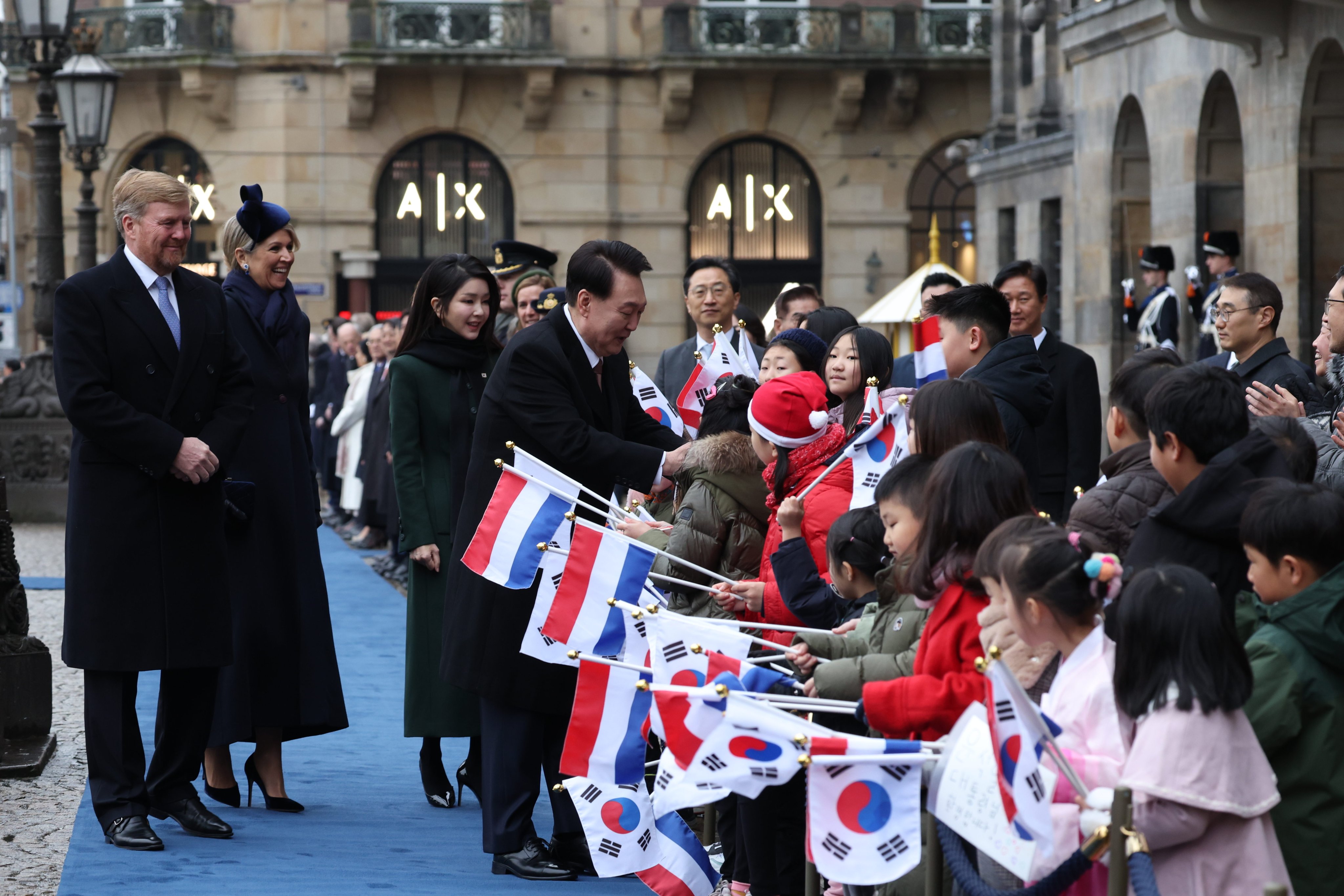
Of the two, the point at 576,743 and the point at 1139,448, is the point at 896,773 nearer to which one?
the point at 576,743

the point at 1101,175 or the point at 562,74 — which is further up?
the point at 562,74

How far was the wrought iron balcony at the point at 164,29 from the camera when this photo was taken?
32188 mm

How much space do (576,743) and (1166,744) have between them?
6.01 ft

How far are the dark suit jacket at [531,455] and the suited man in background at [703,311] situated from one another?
276 centimetres

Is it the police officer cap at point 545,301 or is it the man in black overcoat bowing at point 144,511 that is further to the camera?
the police officer cap at point 545,301

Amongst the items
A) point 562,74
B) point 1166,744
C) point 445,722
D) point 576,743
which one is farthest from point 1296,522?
point 562,74

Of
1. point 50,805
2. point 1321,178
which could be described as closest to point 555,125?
point 1321,178

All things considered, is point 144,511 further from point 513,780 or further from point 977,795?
point 977,795

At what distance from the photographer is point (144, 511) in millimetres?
5812

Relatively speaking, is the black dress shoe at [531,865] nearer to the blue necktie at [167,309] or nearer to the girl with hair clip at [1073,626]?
the blue necktie at [167,309]

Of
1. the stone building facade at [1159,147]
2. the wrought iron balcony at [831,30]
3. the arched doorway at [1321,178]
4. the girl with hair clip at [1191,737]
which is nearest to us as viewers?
the girl with hair clip at [1191,737]

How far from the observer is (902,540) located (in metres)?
4.29

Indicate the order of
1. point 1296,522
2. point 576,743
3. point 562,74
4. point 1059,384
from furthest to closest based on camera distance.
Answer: point 562,74, point 1059,384, point 576,743, point 1296,522

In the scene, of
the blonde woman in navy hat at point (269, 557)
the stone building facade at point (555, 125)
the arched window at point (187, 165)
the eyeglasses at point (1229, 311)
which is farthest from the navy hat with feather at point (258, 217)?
the arched window at point (187, 165)
